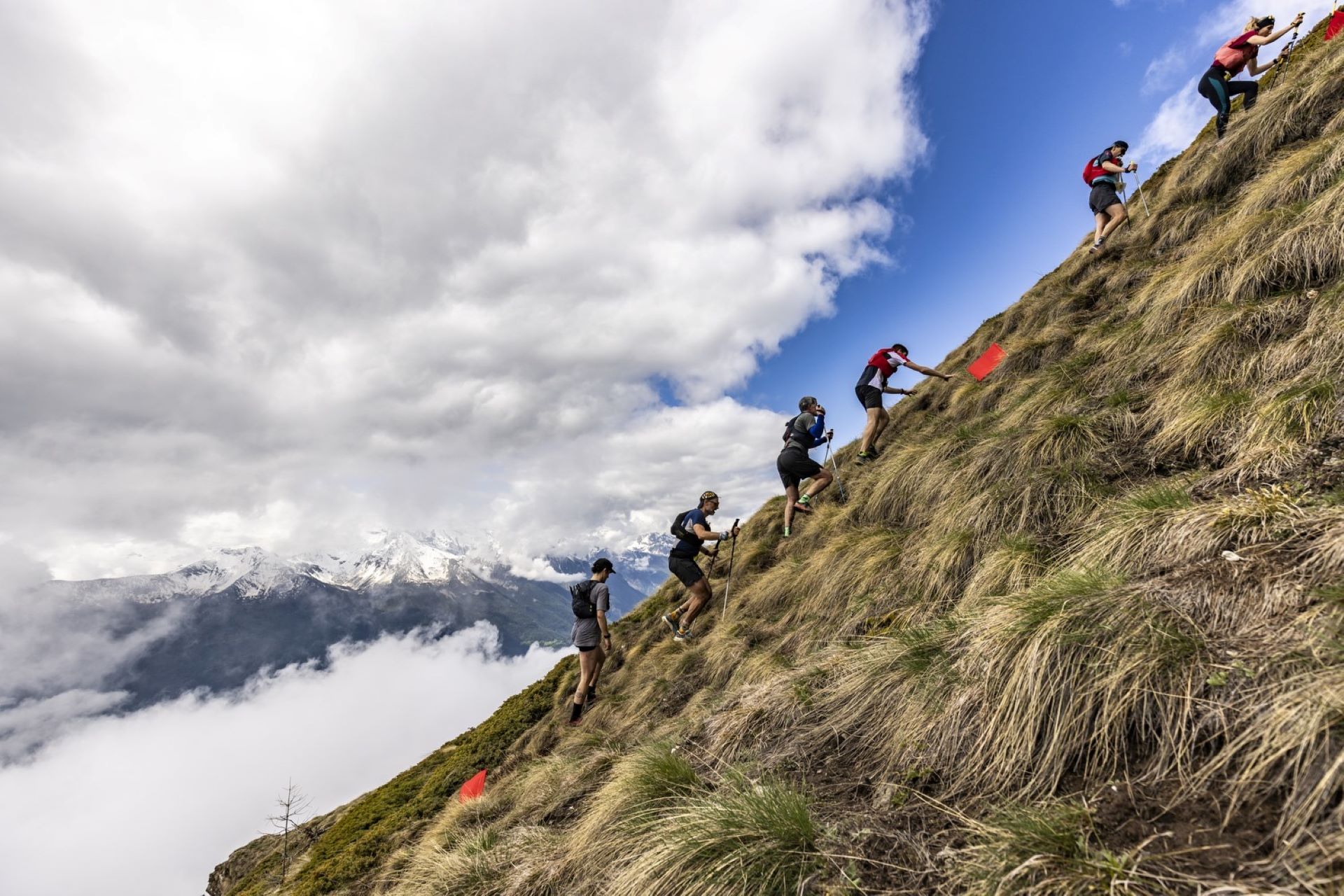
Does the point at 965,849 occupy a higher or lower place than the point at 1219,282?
lower

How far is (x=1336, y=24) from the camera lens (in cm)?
1260

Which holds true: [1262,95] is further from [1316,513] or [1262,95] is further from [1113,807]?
[1113,807]

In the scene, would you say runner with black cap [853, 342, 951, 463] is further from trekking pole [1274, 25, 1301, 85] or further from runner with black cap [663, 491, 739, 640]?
trekking pole [1274, 25, 1301, 85]

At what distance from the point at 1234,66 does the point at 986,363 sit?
7285mm

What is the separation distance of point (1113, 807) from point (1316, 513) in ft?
6.61

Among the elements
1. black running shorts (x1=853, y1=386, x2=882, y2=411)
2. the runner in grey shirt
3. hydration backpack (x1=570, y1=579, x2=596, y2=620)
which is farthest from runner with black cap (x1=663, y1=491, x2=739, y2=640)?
black running shorts (x1=853, y1=386, x2=882, y2=411)

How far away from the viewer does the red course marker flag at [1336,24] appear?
40.2ft

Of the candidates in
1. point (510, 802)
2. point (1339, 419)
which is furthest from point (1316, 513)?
point (510, 802)

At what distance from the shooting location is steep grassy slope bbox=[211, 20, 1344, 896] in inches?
89.1

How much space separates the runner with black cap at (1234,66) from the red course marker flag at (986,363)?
597cm

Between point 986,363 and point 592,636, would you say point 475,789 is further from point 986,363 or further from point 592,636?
point 986,363

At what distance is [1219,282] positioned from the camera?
281 inches

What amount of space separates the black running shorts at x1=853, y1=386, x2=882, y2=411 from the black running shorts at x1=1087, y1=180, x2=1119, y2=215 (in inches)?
253

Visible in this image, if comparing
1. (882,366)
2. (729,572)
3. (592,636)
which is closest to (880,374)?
(882,366)
